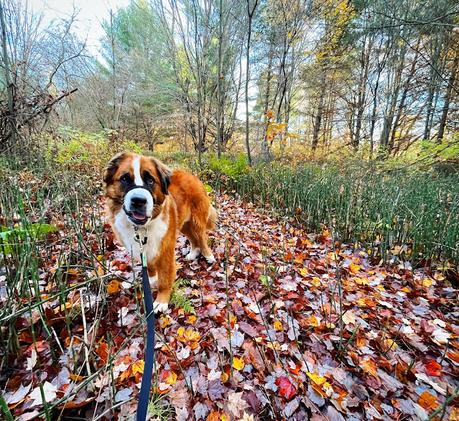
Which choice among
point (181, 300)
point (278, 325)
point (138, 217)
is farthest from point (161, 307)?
point (278, 325)

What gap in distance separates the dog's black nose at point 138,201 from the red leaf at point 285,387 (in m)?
1.64

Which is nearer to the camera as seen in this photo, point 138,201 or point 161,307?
point 138,201

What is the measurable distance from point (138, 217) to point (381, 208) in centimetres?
394

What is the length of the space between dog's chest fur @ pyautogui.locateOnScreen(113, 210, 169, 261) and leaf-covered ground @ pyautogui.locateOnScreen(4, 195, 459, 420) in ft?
1.01

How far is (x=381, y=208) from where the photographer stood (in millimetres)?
3996

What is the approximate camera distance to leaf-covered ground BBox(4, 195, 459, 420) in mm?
1523

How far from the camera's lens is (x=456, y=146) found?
200 inches

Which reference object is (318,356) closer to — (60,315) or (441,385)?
(441,385)

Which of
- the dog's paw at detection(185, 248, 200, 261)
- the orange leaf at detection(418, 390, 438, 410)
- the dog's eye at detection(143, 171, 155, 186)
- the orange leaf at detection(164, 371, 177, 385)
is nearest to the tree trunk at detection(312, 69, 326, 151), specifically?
the dog's paw at detection(185, 248, 200, 261)

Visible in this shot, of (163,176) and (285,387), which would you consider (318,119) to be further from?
(285,387)

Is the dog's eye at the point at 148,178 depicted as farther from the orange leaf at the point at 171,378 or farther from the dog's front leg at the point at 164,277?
the orange leaf at the point at 171,378

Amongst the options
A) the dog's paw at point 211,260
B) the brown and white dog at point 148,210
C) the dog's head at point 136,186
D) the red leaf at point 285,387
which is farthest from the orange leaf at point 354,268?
the dog's head at point 136,186

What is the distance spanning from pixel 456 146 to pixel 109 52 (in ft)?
55.7

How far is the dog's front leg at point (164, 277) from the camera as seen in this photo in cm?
236
